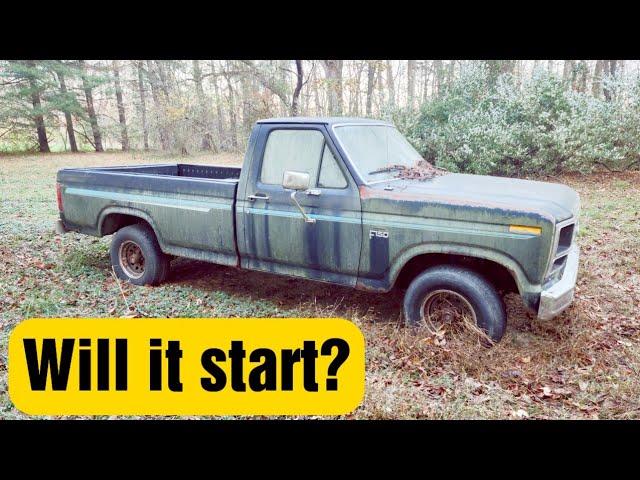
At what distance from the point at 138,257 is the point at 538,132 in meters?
9.59

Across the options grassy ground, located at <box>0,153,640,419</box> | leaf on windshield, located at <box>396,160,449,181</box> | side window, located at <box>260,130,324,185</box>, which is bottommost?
grassy ground, located at <box>0,153,640,419</box>

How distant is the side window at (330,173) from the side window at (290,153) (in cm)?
7

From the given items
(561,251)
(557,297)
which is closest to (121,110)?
(561,251)

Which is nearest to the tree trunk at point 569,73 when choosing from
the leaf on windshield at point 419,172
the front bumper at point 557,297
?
the leaf on windshield at point 419,172

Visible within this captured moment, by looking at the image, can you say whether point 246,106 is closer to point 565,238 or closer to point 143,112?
point 143,112

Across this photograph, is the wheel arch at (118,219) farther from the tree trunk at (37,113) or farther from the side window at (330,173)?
the tree trunk at (37,113)

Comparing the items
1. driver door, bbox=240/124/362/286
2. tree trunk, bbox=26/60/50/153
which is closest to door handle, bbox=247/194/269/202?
driver door, bbox=240/124/362/286

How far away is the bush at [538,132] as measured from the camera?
38.2 feet

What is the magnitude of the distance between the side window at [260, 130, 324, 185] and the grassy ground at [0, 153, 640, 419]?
4.57ft

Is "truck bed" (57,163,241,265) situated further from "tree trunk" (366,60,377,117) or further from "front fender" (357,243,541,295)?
"tree trunk" (366,60,377,117)

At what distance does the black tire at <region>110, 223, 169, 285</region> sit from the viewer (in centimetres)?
588

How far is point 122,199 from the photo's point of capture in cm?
594

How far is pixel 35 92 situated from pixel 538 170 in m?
21.6
